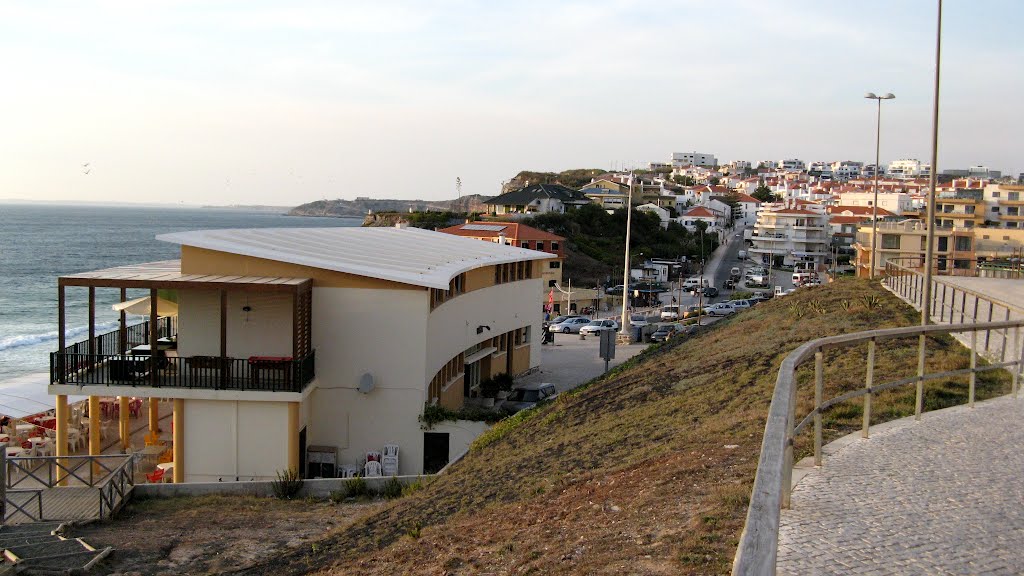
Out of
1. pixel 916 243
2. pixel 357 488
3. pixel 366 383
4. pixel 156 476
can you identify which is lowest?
pixel 156 476

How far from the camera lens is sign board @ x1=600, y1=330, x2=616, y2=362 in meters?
23.5

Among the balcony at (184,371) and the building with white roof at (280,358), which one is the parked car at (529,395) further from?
the balcony at (184,371)

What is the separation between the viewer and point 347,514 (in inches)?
543

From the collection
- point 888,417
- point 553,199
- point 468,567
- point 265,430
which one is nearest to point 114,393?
point 265,430

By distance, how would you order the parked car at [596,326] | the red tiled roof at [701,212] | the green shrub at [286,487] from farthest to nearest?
1. the red tiled roof at [701,212]
2. the parked car at [596,326]
3. the green shrub at [286,487]

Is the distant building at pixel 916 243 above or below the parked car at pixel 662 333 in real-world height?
above

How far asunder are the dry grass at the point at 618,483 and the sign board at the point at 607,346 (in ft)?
17.9

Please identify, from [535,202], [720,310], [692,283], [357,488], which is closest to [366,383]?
[357,488]

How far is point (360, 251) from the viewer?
73.7 feet

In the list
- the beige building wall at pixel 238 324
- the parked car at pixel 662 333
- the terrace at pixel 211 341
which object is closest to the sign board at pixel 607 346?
the terrace at pixel 211 341

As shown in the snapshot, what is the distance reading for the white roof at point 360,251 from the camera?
727 inches

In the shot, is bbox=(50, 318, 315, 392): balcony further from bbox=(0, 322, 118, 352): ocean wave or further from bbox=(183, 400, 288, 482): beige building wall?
bbox=(0, 322, 118, 352): ocean wave

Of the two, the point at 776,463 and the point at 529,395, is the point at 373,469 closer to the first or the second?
the point at 529,395

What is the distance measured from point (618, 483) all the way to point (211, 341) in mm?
12742
